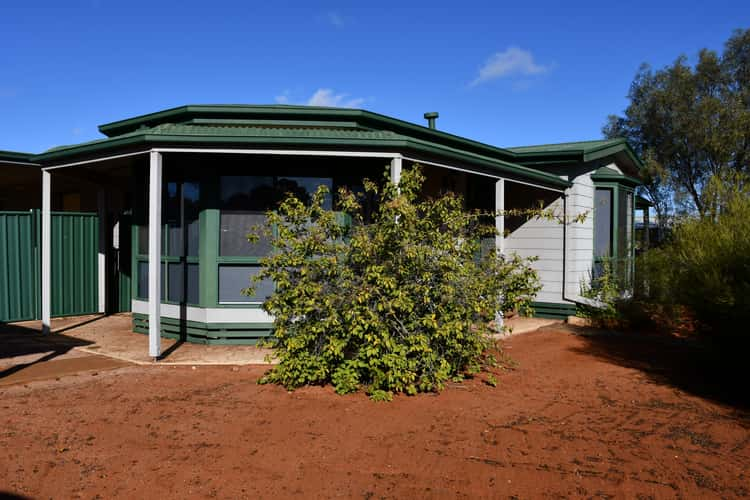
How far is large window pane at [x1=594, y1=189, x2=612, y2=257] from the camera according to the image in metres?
11.8

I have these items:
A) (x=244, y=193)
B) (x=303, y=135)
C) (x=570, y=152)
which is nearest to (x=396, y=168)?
(x=303, y=135)

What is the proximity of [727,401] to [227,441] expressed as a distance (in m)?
4.69

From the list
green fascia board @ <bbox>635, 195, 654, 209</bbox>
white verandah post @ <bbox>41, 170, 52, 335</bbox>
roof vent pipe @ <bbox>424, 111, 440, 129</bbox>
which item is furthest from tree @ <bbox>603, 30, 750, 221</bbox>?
white verandah post @ <bbox>41, 170, 52, 335</bbox>

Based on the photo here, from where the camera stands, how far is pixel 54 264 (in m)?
10.1

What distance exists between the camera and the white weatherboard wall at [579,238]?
10.9 meters

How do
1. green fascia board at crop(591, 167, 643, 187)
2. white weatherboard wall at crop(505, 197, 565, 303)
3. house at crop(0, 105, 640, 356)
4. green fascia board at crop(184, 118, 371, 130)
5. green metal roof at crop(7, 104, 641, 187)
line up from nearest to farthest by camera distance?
1. green metal roof at crop(7, 104, 641, 187)
2. house at crop(0, 105, 640, 356)
3. green fascia board at crop(184, 118, 371, 130)
4. white weatherboard wall at crop(505, 197, 565, 303)
5. green fascia board at crop(591, 167, 643, 187)

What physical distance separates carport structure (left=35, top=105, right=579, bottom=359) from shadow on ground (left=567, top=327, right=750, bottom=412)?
7.39 feet

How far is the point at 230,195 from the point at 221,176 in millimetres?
293

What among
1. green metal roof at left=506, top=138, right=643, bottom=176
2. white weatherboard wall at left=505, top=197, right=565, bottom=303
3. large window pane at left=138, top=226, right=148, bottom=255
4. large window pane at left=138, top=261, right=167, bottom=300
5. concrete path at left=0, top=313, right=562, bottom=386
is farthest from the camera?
white weatherboard wall at left=505, top=197, right=565, bottom=303

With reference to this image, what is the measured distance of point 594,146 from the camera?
435 inches

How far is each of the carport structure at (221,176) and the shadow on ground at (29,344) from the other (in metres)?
0.38

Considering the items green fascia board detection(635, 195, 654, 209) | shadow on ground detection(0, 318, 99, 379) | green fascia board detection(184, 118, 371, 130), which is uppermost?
green fascia board detection(184, 118, 371, 130)

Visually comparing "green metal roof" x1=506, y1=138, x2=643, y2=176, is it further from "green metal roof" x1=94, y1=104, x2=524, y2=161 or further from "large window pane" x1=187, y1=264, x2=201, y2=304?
"large window pane" x1=187, y1=264, x2=201, y2=304

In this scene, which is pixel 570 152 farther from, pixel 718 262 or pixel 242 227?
pixel 242 227
